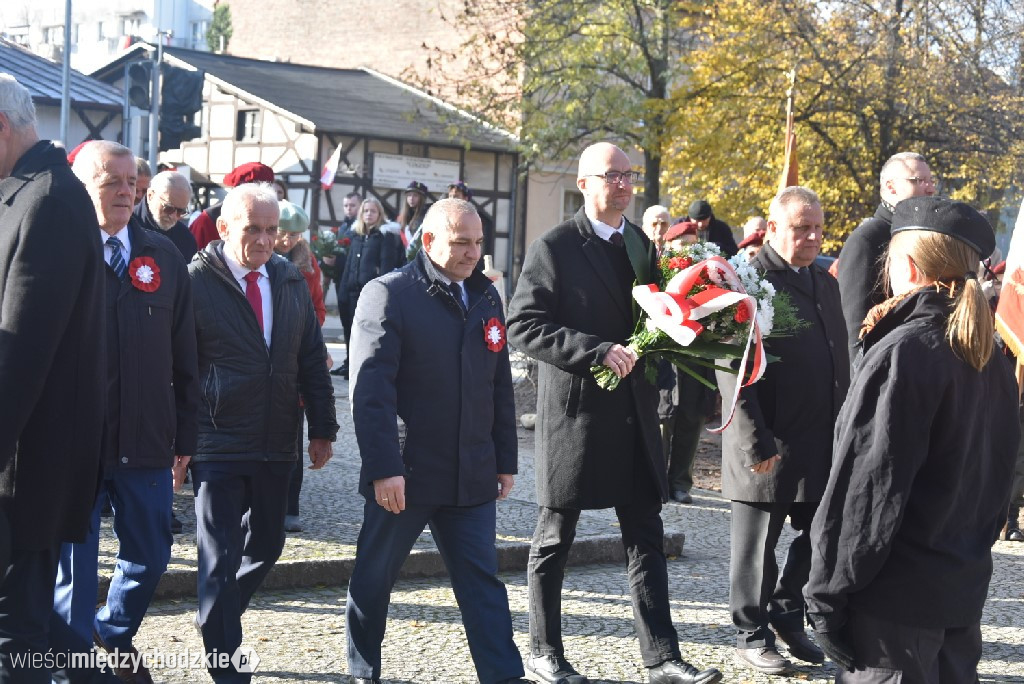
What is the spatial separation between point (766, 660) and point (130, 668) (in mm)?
2678

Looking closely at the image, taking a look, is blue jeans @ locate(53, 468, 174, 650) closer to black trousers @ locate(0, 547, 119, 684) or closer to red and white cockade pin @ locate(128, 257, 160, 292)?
red and white cockade pin @ locate(128, 257, 160, 292)

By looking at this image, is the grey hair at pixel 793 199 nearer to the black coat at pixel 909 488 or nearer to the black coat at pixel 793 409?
the black coat at pixel 793 409

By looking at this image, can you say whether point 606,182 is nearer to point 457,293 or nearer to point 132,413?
point 457,293

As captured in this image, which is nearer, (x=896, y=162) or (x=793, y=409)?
(x=793, y=409)

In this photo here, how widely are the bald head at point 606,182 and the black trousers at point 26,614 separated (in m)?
2.75

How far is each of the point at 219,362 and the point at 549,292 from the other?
4.64 ft

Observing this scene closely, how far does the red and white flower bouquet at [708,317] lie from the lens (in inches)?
209

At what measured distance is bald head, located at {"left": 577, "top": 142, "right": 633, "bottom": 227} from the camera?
18.6 ft

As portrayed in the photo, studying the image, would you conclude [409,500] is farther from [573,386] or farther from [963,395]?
[963,395]

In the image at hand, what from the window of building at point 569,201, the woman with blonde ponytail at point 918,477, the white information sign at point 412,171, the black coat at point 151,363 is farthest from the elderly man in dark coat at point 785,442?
the window of building at point 569,201

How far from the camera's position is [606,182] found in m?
5.67

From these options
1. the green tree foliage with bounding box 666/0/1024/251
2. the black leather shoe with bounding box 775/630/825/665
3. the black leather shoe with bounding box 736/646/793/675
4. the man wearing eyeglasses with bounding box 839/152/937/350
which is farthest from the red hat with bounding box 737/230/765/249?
the green tree foliage with bounding box 666/0/1024/251

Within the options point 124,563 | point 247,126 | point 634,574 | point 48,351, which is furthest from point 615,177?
point 247,126

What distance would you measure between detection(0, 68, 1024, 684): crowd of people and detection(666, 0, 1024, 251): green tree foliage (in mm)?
14164
